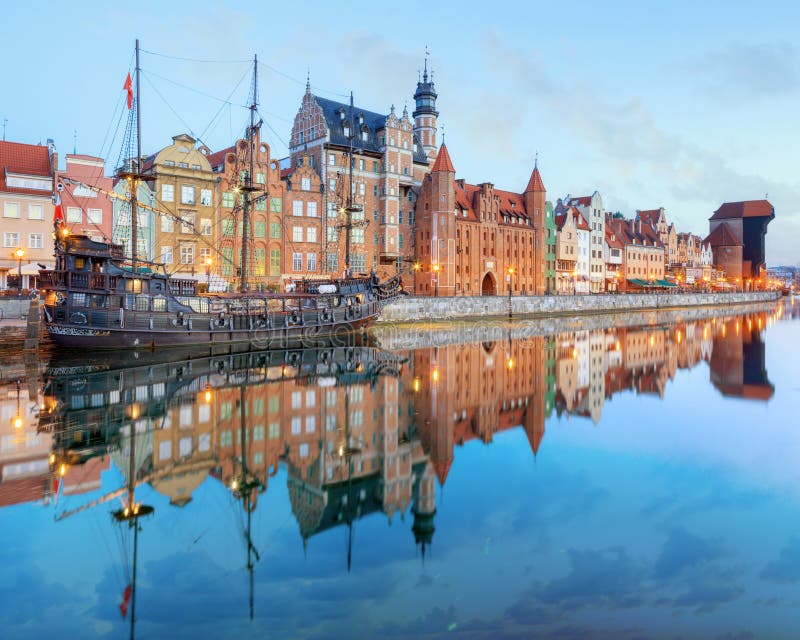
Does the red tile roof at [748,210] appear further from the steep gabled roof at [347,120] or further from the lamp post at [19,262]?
the lamp post at [19,262]

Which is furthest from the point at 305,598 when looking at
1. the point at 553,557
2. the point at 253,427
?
the point at 253,427

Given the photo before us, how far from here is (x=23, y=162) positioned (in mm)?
50656

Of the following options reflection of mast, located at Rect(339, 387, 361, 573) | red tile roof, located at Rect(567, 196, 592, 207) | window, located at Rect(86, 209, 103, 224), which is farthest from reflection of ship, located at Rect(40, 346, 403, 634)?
red tile roof, located at Rect(567, 196, 592, 207)

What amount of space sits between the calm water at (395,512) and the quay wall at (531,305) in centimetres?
3571

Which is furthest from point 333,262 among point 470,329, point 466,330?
point 466,330

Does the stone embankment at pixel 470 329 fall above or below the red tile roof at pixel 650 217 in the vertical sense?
below

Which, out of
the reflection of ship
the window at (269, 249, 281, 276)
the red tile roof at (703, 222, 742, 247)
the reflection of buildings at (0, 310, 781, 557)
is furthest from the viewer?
the red tile roof at (703, 222, 742, 247)

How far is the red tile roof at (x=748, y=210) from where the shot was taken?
479 feet

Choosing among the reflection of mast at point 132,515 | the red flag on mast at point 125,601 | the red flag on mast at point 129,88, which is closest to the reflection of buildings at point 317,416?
the reflection of mast at point 132,515

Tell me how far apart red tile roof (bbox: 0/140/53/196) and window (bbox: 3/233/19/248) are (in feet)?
11.6

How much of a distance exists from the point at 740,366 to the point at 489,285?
1923 inches

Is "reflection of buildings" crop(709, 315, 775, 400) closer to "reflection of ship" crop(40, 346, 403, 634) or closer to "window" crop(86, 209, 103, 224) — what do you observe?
"reflection of ship" crop(40, 346, 403, 634)

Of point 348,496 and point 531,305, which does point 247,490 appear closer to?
point 348,496

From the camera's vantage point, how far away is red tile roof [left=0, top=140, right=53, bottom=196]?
49.1 meters
